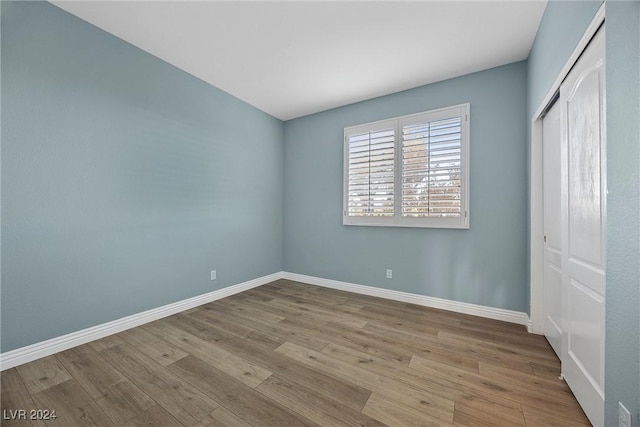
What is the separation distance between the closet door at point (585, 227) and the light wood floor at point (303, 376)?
0.27 metres

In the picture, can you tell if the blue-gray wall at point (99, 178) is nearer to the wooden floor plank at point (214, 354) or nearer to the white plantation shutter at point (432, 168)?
the wooden floor plank at point (214, 354)

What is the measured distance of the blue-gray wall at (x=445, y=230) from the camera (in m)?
2.63

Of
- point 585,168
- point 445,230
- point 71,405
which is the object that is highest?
point 585,168

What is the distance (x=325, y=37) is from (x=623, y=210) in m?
2.44

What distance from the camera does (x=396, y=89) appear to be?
3256 millimetres

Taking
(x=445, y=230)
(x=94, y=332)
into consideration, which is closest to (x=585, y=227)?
(x=445, y=230)

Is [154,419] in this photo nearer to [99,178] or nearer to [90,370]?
[90,370]

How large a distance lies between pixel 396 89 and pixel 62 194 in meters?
3.72

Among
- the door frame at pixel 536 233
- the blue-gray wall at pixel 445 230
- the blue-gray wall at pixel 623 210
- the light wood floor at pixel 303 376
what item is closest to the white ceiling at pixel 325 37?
the blue-gray wall at pixel 445 230

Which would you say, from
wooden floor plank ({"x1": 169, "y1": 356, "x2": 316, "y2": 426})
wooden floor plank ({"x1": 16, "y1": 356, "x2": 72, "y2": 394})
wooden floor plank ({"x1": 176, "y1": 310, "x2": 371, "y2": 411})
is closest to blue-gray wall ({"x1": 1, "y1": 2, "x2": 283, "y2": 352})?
wooden floor plank ({"x1": 16, "y1": 356, "x2": 72, "y2": 394})

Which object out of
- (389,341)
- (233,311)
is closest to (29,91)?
(233,311)

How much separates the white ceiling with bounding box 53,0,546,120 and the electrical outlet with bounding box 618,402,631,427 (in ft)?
8.54

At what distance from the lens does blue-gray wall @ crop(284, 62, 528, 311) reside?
2.63 metres

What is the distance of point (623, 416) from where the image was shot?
3.07 feet
